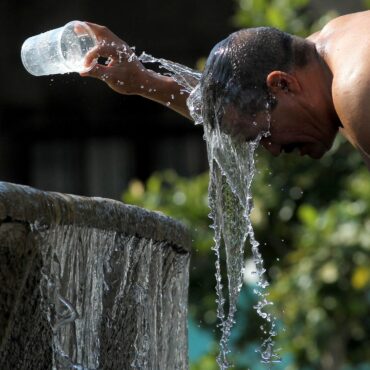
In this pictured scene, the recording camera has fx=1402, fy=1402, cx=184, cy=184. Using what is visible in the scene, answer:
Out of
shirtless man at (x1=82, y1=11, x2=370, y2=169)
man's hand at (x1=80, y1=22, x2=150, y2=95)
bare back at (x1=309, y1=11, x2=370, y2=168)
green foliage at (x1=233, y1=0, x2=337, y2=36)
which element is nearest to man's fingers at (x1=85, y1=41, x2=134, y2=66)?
man's hand at (x1=80, y1=22, x2=150, y2=95)

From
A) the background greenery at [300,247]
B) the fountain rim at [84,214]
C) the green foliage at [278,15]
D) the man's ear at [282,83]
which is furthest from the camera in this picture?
the green foliage at [278,15]

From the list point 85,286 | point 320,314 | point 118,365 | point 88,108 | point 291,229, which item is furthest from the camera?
point 88,108

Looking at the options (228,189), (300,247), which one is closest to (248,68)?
(228,189)

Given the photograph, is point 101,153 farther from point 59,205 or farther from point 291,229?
point 59,205

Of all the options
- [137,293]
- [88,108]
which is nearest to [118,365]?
[137,293]

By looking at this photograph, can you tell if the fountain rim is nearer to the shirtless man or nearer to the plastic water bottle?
the shirtless man

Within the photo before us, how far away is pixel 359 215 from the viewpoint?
6648 mm

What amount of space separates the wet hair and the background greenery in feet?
9.57

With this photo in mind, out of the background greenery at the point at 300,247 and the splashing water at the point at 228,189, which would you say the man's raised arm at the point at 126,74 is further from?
the background greenery at the point at 300,247

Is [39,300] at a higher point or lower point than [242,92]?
lower

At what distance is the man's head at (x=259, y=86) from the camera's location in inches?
141

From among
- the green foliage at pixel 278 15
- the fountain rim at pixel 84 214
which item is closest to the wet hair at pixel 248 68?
the fountain rim at pixel 84 214

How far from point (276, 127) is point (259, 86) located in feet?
0.40

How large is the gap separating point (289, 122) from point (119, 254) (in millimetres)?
574
